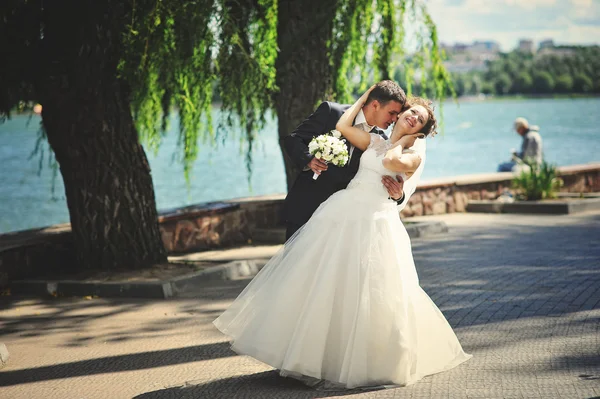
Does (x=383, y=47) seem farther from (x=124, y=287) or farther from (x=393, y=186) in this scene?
(x=393, y=186)

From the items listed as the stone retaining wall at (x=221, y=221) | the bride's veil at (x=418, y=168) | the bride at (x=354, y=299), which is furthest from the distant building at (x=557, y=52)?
the bride at (x=354, y=299)

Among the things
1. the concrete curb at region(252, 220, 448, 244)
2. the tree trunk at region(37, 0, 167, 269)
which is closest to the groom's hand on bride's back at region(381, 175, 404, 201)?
the tree trunk at region(37, 0, 167, 269)

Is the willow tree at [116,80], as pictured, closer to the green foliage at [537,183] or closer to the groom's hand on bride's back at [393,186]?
the groom's hand on bride's back at [393,186]

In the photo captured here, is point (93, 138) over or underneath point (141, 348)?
over

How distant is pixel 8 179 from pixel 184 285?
43.3 m

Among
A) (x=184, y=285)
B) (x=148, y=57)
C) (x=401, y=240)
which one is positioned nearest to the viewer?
(x=401, y=240)

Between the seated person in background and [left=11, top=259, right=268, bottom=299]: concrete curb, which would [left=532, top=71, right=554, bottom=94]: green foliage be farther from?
[left=11, top=259, right=268, bottom=299]: concrete curb

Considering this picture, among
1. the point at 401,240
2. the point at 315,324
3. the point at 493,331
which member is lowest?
the point at 493,331

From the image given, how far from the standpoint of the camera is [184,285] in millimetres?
9406

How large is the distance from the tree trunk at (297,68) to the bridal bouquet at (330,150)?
6.84 metres

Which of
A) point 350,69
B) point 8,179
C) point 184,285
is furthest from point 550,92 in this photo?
point 184,285

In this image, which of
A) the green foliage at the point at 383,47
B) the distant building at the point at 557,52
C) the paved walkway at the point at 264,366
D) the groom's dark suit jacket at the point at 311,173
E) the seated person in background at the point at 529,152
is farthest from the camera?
the distant building at the point at 557,52

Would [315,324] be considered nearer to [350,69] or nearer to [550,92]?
[350,69]

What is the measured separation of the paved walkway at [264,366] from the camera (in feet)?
18.7
